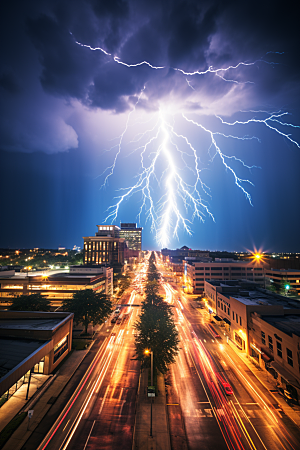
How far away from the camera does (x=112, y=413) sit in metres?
16.8

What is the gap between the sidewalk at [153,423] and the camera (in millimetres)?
13820

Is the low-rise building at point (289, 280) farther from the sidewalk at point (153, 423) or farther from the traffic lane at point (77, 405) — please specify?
the traffic lane at point (77, 405)

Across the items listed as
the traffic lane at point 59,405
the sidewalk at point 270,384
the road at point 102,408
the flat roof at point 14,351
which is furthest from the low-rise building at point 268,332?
the flat roof at point 14,351

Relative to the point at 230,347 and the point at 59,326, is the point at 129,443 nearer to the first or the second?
the point at 59,326

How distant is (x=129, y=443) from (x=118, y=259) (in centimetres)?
9252

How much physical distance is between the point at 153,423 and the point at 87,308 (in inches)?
850

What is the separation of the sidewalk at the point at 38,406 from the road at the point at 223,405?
37.5ft

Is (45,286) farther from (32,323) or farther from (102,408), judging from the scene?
(102,408)

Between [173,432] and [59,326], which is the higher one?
[59,326]

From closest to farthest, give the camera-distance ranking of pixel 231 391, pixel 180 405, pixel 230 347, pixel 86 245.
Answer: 1. pixel 180 405
2. pixel 231 391
3. pixel 230 347
4. pixel 86 245

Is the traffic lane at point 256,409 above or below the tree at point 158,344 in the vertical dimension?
below

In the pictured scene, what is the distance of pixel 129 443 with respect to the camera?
13969 millimetres

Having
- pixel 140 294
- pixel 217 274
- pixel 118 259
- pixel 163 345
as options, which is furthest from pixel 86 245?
pixel 163 345

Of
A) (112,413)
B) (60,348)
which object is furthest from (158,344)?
(60,348)
